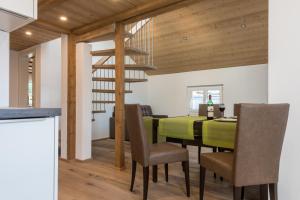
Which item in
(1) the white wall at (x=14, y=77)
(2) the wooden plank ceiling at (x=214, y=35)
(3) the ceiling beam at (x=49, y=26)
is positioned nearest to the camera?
(3) the ceiling beam at (x=49, y=26)

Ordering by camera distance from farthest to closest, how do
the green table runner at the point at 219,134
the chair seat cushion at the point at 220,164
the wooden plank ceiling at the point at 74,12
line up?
1. the wooden plank ceiling at the point at 74,12
2. the green table runner at the point at 219,134
3. the chair seat cushion at the point at 220,164

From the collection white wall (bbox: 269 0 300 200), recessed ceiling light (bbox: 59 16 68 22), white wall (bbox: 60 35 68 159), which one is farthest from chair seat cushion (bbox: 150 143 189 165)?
recessed ceiling light (bbox: 59 16 68 22)

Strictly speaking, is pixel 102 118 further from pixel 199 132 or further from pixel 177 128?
pixel 199 132

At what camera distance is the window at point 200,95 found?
241 inches

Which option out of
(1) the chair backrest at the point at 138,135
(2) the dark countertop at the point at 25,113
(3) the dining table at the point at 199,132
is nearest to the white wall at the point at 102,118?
(3) the dining table at the point at 199,132

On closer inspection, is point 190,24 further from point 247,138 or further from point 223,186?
point 247,138

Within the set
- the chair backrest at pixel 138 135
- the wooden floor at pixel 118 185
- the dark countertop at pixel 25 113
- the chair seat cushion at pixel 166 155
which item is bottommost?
the wooden floor at pixel 118 185

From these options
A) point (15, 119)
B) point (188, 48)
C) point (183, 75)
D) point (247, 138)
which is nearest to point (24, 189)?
point (15, 119)

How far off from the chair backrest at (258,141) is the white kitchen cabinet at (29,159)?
1207 millimetres

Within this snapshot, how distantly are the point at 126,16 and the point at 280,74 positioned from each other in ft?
→ 7.03

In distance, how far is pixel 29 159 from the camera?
1.01 m

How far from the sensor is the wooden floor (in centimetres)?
235

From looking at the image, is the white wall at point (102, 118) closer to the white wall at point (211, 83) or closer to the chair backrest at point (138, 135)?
the white wall at point (211, 83)

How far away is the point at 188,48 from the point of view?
224 inches
